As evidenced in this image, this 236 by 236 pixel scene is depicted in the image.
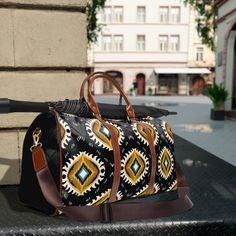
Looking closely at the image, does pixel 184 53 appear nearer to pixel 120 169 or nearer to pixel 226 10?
pixel 226 10

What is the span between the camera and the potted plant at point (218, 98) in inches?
323

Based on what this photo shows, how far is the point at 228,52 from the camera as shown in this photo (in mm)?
8422

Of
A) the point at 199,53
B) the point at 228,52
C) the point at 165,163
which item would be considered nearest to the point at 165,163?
the point at 165,163

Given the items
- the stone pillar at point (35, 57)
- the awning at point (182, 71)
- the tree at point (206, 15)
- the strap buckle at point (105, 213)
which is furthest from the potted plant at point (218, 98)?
the awning at point (182, 71)

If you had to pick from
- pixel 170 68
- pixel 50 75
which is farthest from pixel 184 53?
pixel 50 75

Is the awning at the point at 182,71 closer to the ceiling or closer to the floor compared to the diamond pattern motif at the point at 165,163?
closer to the ceiling

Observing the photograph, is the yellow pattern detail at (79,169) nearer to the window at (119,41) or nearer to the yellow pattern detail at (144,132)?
the yellow pattern detail at (144,132)

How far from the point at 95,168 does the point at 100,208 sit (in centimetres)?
18

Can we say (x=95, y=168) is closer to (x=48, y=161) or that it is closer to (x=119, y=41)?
(x=48, y=161)

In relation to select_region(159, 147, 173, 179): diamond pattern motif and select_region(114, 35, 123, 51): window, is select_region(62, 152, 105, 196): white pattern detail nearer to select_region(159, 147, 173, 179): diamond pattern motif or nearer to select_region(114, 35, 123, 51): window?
select_region(159, 147, 173, 179): diamond pattern motif

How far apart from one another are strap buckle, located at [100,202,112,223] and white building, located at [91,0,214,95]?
26.3m

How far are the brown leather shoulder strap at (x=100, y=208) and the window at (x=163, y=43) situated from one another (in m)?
27.8

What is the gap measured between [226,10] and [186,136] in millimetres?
5019

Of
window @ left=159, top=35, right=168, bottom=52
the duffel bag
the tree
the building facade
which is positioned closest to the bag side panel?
the duffel bag
